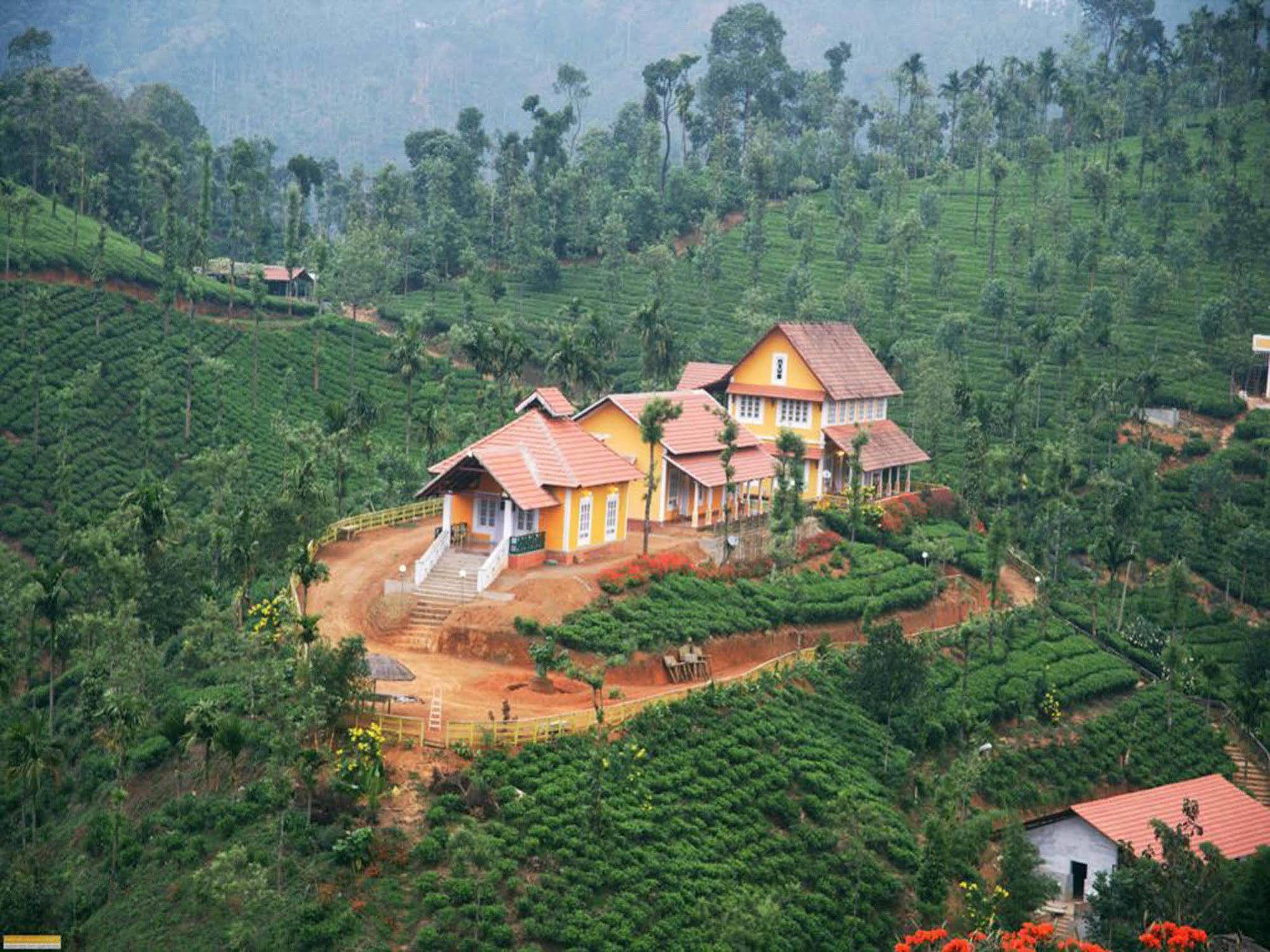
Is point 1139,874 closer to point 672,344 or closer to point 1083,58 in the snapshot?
point 672,344

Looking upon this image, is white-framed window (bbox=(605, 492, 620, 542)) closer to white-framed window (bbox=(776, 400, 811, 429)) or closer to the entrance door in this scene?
white-framed window (bbox=(776, 400, 811, 429))

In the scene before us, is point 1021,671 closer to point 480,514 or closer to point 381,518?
point 480,514

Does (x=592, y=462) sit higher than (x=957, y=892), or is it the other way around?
(x=592, y=462)

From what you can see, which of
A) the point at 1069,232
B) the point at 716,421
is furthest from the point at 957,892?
the point at 1069,232

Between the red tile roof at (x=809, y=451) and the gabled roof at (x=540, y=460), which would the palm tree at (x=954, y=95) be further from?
the gabled roof at (x=540, y=460)

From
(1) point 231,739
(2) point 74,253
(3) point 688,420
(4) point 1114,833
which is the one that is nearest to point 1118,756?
(4) point 1114,833
